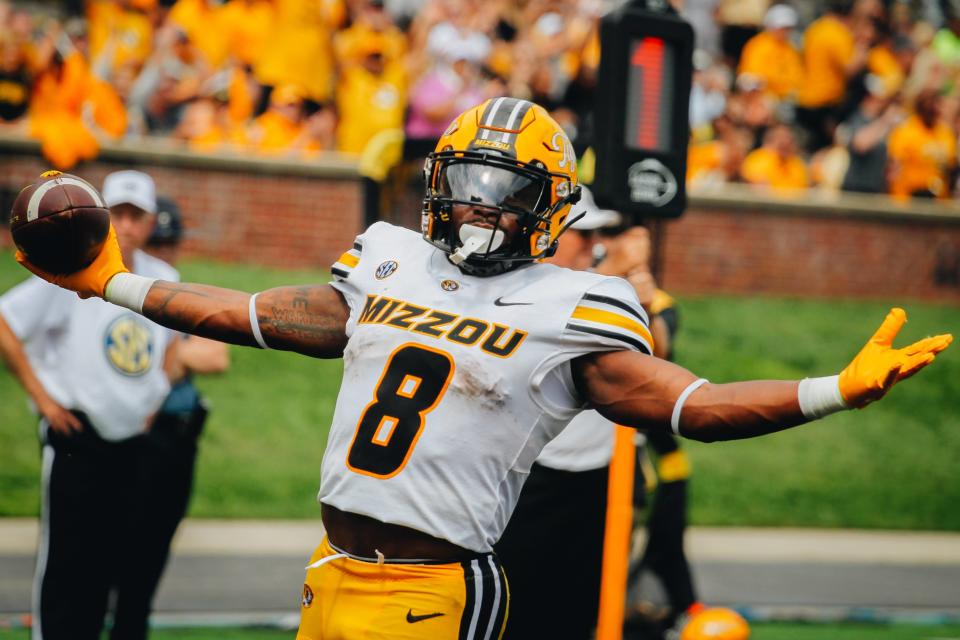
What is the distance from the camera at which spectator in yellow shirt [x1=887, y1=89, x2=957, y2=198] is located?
13969 millimetres

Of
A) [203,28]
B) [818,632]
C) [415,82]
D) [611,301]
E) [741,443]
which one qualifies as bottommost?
A: [818,632]

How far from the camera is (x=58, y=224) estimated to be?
11.5 ft

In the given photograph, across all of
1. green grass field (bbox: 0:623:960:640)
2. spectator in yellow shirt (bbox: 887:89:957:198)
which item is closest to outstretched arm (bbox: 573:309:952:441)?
green grass field (bbox: 0:623:960:640)

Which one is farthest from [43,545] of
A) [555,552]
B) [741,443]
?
[741,443]

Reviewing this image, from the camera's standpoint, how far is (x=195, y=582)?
787cm

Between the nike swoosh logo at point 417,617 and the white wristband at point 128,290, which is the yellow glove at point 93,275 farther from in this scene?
the nike swoosh logo at point 417,617

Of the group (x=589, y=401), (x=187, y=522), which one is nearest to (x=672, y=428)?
(x=589, y=401)

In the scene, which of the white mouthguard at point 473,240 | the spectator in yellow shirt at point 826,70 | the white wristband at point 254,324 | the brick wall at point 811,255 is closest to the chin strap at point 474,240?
the white mouthguard at point 473,240

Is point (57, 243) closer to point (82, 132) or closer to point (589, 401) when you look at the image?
point (589, 401)

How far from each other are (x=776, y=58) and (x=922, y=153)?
75.3 inches

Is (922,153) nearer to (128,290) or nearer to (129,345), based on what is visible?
(129,345)

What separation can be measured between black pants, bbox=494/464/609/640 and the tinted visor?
1906 mm

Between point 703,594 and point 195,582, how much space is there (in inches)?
118

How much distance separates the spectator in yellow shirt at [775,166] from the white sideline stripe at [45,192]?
1101cm
